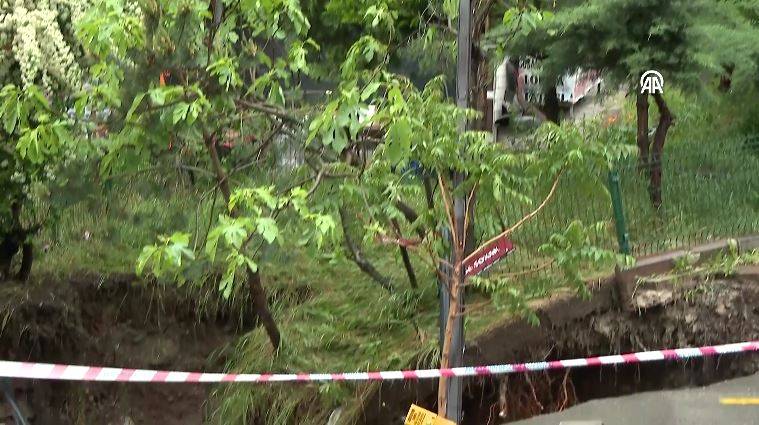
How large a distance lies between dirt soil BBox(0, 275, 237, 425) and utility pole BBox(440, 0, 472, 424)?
326 cm

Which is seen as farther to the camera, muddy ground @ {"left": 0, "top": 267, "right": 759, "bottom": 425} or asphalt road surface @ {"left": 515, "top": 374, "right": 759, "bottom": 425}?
muddy ground @ {"left": 0, "top": 267, "right": 759, "bottom": 425}

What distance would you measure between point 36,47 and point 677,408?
16.2 ft

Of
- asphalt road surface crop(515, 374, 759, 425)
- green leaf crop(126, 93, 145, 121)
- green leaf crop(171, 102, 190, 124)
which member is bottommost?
asphalt road surface crop(515, 374, 759, 425)

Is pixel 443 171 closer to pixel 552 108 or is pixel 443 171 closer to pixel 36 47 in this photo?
pixel 36 47

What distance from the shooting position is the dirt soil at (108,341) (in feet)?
22.3

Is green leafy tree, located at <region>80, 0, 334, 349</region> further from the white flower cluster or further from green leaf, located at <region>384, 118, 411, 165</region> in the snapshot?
the white flower cluster

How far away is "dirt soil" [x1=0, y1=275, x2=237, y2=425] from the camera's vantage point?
680 cm

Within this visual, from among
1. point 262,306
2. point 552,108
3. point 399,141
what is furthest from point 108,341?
point 552,108

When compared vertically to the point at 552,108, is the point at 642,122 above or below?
below

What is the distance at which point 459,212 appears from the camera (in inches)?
154

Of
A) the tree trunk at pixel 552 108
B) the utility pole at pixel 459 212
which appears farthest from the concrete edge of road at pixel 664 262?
the tree trunk at pixel 552 108

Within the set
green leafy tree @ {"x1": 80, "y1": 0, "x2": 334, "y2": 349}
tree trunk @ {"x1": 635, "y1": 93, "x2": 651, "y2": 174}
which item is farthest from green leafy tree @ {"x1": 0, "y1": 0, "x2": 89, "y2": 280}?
tree trunk @ {"x1": 635, "y1": 93, "x2": 651, "y2": 174}

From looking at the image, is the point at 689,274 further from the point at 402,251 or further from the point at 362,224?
the point at 362,224

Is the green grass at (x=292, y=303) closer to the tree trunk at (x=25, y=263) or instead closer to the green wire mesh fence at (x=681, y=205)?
the tree trunk at (x=25, y=263)
